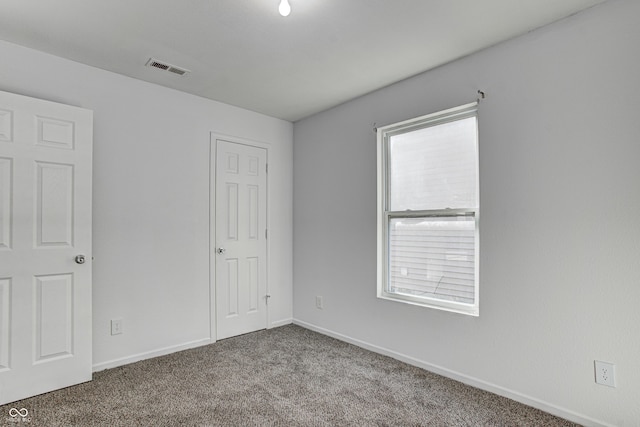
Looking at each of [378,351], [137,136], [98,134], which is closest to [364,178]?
[378,351]

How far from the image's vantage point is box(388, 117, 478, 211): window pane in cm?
262

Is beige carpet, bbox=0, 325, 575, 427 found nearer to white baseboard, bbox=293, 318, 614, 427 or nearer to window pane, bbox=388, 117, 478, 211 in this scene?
white baseboard, bbox=293, 318, 614, 427

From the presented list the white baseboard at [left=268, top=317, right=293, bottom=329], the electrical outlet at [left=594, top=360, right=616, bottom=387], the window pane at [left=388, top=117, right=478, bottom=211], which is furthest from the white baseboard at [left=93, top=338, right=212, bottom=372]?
the electrical outlet at [left=594, top=360, right=616, bottom=387]

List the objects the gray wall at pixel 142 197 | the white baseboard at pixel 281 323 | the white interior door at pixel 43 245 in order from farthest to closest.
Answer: the white baseboard at pixel 281 323 → the gray wall at pixel 142 197 → the white interior door at pixel 43 245

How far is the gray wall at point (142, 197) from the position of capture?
8.89ft

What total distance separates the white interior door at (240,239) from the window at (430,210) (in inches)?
54.4

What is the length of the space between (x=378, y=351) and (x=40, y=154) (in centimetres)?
305

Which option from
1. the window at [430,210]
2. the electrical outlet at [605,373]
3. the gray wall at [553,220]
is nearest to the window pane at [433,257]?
the window at [430,210]

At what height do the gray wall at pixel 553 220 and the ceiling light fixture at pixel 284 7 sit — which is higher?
the ceiling light fixture at pixel 284 7

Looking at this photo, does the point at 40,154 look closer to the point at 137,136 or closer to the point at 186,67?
the point at 137,136

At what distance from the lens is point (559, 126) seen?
6.94ft

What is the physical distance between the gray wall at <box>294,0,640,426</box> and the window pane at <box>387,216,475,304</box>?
151mm

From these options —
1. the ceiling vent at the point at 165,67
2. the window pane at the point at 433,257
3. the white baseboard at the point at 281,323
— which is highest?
the ceiling vent at the point at 165,67

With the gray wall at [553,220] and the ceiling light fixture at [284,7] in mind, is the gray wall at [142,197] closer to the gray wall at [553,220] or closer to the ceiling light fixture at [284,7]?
the ceiling light fixture at [284,7]
